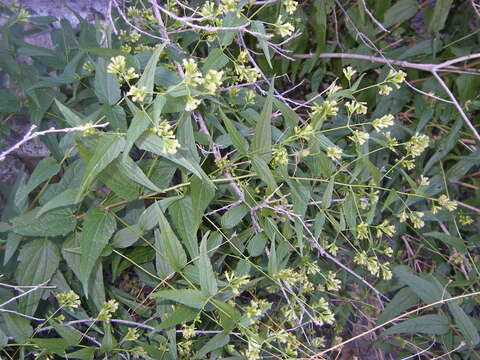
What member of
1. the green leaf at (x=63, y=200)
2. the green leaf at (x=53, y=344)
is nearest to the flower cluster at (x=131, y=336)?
the green leaf at (x=53, y=344)

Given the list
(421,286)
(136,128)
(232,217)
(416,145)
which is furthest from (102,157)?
(421,286)

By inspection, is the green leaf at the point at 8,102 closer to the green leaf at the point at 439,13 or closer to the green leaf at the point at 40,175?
the green leaf at the point at 40,175

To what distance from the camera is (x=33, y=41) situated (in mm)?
2338

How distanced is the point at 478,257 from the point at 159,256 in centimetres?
194

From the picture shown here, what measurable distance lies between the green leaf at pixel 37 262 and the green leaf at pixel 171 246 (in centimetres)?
43

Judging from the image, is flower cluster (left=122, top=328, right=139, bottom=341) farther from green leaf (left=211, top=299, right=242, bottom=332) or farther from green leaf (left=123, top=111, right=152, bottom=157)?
green leaf (left=123, top=111, right=152, bottom=157)

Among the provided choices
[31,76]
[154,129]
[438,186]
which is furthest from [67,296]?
[438,186]

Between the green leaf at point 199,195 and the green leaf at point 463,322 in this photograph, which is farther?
the green leaf at point 463,322

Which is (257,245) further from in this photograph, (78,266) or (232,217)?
(78,266)

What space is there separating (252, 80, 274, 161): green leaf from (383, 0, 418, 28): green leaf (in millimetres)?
1349

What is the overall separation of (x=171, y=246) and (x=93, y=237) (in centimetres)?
24

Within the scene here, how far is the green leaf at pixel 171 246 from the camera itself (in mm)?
1363

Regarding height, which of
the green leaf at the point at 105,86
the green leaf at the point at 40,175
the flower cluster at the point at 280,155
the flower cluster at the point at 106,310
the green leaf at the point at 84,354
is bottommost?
the green leaf at the point at 84,354

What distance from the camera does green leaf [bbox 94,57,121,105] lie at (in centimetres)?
154
